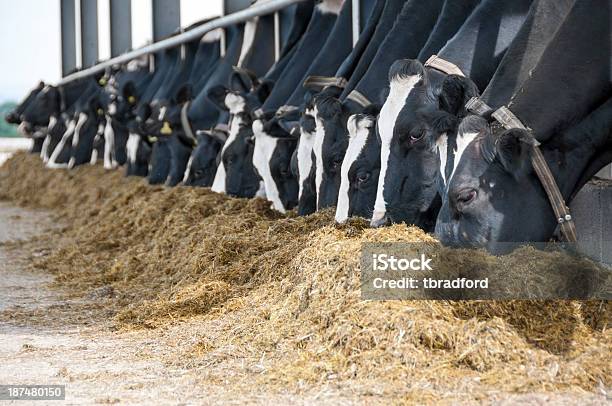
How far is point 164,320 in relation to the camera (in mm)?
5738

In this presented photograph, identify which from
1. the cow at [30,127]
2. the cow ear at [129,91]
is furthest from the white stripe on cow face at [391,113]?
the cow at [30,127]

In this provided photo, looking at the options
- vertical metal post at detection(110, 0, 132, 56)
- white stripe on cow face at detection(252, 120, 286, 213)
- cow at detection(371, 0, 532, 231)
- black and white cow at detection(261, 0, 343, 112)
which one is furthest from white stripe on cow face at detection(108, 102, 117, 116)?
cow at detection(371, 0, 532, 231)

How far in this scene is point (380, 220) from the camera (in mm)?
5520

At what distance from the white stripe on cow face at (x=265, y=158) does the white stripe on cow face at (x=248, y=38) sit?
12.1 ft

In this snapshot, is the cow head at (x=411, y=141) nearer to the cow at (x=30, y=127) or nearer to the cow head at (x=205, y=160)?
the cow head at (x=205, y=160)

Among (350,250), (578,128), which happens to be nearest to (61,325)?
(350,250)

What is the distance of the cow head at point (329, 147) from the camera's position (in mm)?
6828

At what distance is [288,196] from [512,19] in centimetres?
248

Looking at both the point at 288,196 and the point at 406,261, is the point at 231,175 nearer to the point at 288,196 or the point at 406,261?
the point at 288,196

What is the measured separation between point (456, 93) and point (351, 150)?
0.94 metres

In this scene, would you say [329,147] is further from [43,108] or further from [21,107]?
[21,107]

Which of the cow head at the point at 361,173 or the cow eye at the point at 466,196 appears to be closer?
the cow eye at the point at 466,196

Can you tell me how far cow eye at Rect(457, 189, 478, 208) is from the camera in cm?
487

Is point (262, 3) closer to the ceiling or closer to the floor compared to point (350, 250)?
closer to the ceiling
